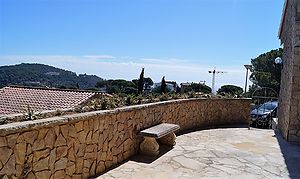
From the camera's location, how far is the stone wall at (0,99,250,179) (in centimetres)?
317

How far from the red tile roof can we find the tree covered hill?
10.2 metres

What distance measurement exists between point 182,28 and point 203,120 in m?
5.72

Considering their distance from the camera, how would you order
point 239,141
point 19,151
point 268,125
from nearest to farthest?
1. point 19,151
2. point 239,141
3. point 268,125

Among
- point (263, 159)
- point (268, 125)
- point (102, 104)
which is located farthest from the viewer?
point (268, 125)

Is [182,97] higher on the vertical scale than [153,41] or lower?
lower

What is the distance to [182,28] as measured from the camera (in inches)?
568

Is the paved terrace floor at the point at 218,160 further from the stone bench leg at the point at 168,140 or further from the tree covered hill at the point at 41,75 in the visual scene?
the tree covered hill at the point at 41,75

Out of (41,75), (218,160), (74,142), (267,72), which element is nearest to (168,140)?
(218,160)

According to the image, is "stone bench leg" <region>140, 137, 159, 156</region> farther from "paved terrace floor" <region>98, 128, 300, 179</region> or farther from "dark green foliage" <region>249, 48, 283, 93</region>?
"dark green foliage" <region>249, 48, 283, 93</region>

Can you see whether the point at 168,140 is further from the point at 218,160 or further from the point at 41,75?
the point at 41,75

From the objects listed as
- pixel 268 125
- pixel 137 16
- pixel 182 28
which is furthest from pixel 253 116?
pixel 137 16

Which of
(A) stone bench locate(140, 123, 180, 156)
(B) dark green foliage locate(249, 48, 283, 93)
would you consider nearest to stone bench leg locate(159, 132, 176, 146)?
(A) stone bench locate(140, 123, 180, 156)

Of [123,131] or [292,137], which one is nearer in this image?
[123,131]

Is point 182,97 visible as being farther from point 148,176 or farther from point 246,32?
point 246,32
